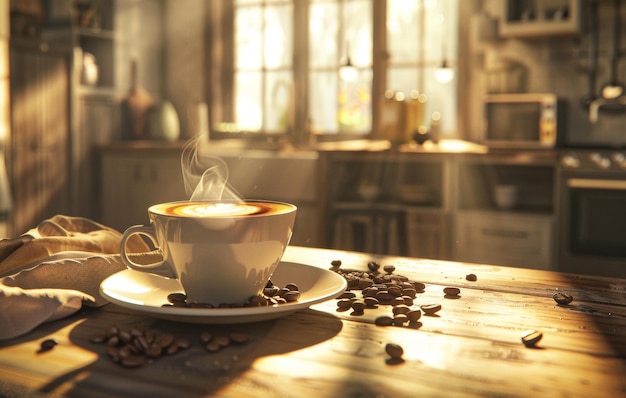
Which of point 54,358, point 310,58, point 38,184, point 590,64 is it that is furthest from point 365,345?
point 310,58

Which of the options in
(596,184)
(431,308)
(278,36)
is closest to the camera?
(431,308)

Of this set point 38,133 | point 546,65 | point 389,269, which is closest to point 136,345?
point 389,269

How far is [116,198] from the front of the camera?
482 centimetres

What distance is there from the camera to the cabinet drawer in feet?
11.6

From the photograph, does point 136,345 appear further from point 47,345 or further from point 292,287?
point 292,287

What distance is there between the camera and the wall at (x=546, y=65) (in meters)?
4.04

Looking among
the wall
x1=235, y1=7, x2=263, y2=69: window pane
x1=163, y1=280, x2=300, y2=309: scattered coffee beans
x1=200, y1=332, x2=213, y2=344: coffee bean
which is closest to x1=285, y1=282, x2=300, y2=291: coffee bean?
x1=163, y1=280, x2=300, y2=309: scattered coffee beans

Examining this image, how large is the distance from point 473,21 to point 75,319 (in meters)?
3.90

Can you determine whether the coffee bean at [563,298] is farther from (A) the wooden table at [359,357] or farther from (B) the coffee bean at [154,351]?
(B) the coffee bean at [154,351]

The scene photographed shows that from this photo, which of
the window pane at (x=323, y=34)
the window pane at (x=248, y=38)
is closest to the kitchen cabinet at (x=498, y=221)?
the window pane at (x=323, y=34)

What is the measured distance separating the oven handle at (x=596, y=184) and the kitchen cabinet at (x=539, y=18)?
3.04 ft

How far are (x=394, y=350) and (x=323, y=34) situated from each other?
4416 mm

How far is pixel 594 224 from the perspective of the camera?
3.38 metres

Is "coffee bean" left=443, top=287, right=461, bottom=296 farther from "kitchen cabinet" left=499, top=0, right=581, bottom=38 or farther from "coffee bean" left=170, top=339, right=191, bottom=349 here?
"kitchen cabinet" left=499, top=0, right=581, bottom=38
